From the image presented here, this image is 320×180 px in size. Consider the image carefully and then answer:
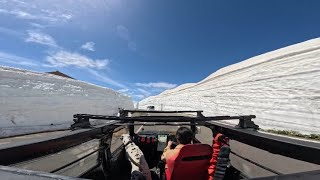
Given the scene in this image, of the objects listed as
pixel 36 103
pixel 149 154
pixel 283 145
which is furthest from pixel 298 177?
pixel 36 103

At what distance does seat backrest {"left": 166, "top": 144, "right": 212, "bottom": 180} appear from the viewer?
13.0 ft

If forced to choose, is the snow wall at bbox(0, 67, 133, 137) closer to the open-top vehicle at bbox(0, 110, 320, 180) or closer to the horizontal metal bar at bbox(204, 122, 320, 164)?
the open-top vehicle at bbox(0, 110, 320, 180)

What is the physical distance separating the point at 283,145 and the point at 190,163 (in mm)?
1248

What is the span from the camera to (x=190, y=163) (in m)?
4.01

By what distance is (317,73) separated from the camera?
25.6m

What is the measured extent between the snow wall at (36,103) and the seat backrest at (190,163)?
53.9 ft

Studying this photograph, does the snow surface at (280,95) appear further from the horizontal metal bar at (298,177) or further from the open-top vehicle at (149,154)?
the horizontal metal bar at (298,177)

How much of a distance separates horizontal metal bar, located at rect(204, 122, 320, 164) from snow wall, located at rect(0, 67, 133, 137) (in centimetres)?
1663

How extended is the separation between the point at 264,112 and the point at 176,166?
79.5 ft

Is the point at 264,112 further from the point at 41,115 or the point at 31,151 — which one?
the point at 31,151

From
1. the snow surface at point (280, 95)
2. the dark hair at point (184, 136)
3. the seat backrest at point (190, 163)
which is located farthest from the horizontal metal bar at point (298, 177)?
→ the snow surface at point (280, 95)

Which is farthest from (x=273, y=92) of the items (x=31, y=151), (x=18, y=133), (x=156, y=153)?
(x=31, y=151)

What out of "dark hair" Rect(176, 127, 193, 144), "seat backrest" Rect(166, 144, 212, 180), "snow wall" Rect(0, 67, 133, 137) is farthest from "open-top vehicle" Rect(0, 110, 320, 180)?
"snow wall" Rect(0, 67, 133, 137)

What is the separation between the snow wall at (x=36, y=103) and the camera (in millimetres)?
20281
